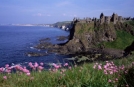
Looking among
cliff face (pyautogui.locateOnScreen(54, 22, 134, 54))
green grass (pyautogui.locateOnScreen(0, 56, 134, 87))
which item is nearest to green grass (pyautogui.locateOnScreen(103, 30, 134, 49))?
cliff face (pyautogui.locateOnScreen(54, 22, 134, 54))

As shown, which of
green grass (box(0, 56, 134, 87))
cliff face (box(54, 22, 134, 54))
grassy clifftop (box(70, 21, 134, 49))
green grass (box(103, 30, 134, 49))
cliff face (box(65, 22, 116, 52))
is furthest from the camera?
grassy clifftop (box(70, 21, 134, 49))

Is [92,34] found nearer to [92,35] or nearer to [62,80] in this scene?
[92,35]

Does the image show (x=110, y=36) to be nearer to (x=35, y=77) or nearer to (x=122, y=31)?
(x=122, y=31)

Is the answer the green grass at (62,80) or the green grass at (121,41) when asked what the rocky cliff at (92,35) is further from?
the green grass at (62,80)

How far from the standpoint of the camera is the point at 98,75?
21.0ft

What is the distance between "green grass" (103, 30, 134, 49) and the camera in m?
122

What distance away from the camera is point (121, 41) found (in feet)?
421

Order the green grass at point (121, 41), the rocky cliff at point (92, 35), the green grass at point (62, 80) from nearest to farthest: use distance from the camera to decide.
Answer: the green grass at point (62, 80) → the rocky cliff at point (92, 35) → the green grass at point (121, 41)

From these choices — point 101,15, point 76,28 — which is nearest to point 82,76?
point 76,28

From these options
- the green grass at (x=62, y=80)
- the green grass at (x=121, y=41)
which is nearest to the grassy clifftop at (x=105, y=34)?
the green grass at (x=121, y=41)

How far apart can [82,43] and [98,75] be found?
4452 inches

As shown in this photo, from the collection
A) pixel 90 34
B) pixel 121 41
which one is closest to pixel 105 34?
pixel 90 34

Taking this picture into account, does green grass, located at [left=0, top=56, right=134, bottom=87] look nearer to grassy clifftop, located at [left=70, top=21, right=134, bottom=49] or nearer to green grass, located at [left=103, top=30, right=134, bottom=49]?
grassy clifftop, located at [left=70, top=21, right=134, bottom=49]

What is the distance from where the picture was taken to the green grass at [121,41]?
399 feet
